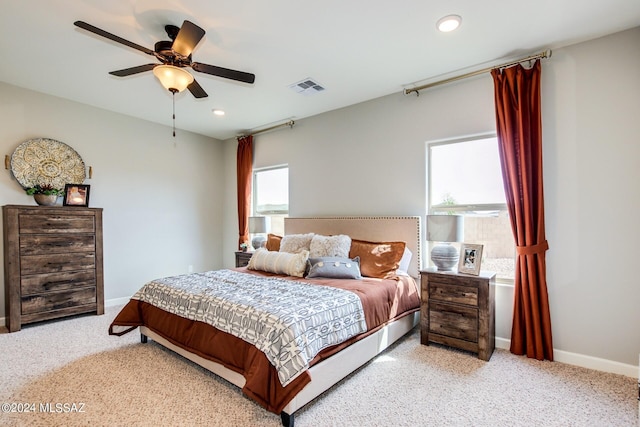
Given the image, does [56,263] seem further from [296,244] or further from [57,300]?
[296,244]

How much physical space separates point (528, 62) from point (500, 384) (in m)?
2.77

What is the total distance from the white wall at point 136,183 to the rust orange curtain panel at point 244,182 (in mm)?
646

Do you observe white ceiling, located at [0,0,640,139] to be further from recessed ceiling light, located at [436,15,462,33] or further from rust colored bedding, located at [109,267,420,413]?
rust colored bedding, located at [109,267,420,413]

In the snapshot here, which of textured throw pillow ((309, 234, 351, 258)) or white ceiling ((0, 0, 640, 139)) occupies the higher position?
white ceiling ((0, 0, 640, 139))

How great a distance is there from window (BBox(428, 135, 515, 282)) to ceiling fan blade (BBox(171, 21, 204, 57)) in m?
2.56

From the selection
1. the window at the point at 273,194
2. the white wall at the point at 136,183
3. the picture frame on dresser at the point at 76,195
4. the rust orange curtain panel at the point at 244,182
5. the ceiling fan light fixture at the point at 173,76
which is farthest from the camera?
the rust orange curtain panel at the point at 244,182

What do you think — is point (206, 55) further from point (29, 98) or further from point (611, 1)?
point (611, 1)

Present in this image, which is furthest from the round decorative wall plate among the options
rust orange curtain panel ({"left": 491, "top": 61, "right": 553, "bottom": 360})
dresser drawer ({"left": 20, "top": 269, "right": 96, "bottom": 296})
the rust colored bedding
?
rust orange curtain panel ({"left": 491, "top": 61, "right": 553, "bottom": 360})

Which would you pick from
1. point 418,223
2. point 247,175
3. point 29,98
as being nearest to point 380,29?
point 418,223

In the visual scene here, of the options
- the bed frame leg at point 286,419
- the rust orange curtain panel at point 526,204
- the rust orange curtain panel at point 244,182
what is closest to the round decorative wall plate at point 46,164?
the rust orange curtain panel at point 244,182

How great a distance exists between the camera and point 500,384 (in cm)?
231

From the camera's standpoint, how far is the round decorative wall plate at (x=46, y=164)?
3607 mm

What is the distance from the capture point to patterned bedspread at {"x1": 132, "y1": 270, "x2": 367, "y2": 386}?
1.86 metres

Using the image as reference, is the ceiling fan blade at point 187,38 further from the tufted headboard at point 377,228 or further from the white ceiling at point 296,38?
the tufted headboard at point 377,228
